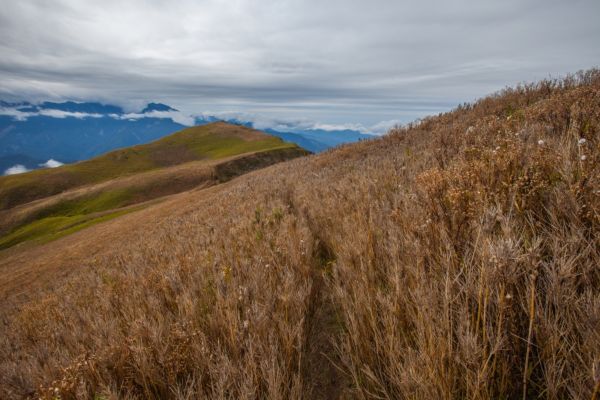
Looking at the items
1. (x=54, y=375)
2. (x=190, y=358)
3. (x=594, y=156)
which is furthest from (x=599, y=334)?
(x=54, y=375)

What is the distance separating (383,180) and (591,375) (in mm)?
4877

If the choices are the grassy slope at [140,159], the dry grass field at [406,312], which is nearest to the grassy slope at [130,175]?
the grassy slope at [140,159]

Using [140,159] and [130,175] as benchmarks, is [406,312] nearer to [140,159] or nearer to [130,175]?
[130,175]

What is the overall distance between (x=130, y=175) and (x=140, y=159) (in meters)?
28.8

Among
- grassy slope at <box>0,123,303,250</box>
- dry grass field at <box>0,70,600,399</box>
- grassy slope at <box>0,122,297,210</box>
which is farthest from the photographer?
grassy slope at <box>0,122,297,210</box>

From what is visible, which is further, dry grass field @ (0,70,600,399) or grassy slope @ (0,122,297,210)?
grassy slope @ (0,122,297,210)

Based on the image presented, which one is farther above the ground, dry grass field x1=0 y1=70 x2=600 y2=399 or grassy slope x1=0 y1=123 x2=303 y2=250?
dry grass field x1=0 y1=70 x2=600 y2=399

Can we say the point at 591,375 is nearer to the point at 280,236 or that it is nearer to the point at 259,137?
the point at 280,236

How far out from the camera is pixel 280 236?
4.72m

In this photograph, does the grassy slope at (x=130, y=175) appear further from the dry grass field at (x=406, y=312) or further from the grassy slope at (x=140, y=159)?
the dry grass field at (x=406, y=312)

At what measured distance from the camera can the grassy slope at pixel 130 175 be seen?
7247 cm

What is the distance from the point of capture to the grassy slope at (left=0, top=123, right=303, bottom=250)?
7247cm

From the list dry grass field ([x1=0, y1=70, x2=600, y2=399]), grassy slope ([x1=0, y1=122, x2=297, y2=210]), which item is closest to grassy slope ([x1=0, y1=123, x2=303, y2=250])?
grassy slope ([x1=0, y1=122, x2=297, y2=210])

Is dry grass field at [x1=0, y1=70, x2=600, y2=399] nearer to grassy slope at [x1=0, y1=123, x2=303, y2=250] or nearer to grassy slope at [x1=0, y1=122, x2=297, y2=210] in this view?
grassy slope at [x1=0, y1=123, x2=303, y2=250]
